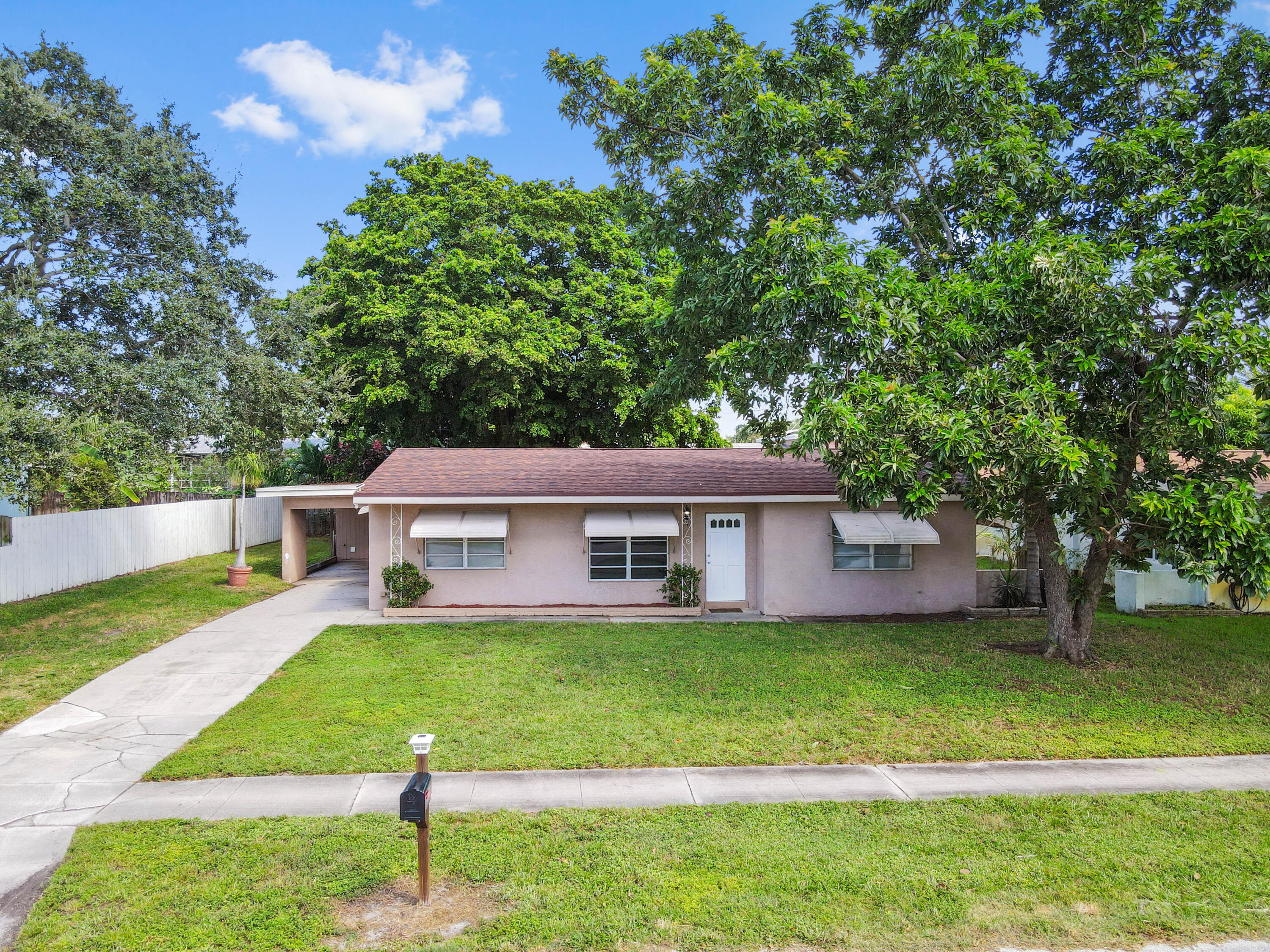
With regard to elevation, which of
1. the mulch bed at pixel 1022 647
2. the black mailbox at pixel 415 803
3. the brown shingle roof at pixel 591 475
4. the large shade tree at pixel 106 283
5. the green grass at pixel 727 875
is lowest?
the green grass at pixel 727 875

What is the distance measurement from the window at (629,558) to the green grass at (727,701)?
2.26m

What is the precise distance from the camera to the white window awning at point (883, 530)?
13484 mm

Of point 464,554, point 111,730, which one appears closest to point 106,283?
point 464,554

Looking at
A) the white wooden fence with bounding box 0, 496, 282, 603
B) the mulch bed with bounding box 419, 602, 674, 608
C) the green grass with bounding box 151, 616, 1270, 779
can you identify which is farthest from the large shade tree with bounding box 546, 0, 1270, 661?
the white wooden fence with bounding box 0, 496, 282, 603

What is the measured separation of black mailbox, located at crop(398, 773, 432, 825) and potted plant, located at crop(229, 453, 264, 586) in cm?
1490

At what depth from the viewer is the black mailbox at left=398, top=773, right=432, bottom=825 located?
4406 mm

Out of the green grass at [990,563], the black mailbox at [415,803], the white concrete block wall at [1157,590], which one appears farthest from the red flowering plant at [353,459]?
the white concrete block wall at [1157,590]

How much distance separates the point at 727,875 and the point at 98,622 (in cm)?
1371

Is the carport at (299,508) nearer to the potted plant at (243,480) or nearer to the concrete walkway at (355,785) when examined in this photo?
the potted plant at (243,480)

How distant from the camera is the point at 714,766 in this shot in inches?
274

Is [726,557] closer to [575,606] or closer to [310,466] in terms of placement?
[575,606]

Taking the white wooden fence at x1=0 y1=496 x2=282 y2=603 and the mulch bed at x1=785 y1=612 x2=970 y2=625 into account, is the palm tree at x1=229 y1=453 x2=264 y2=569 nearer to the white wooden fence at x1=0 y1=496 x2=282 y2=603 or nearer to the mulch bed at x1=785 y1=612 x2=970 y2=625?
the white wooden fence at x1=0 y1=496 x2=282 y2=603

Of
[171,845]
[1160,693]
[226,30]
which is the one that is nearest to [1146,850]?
[1160,693]

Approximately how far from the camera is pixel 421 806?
14.6ft
